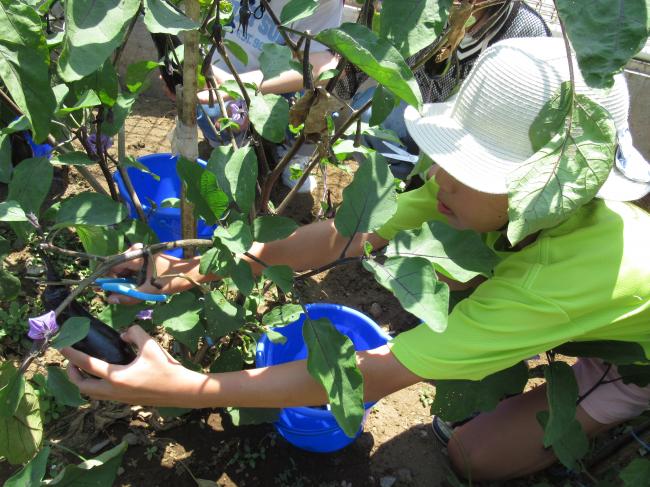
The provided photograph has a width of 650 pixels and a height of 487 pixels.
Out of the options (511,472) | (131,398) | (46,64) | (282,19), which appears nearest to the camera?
(46,64)

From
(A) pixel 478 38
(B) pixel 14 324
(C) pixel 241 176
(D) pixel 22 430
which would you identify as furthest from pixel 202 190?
(A) pixel 478 38

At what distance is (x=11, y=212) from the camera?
2.98ft

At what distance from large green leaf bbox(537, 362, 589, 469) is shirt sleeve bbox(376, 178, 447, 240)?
0.43 meters

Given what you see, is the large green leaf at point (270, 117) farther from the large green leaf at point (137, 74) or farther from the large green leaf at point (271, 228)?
the large green leaf at point (137, 74)

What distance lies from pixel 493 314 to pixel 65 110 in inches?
30.7

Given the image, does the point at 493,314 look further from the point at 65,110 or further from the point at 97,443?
the point at 97,443

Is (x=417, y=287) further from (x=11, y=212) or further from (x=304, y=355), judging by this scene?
(x=304, y=355)

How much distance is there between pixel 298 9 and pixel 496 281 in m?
0.61

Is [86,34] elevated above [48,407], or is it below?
above

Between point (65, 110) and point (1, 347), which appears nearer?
point (65, 110)

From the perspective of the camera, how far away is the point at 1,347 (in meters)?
1.60

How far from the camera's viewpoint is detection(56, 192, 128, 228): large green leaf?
38.4 inches

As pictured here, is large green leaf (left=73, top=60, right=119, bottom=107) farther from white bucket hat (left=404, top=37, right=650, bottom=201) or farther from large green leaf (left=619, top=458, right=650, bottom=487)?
large green leaf (left=619, top=458, right=650, bottom=487)

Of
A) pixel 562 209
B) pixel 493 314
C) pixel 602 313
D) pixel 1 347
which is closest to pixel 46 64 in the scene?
pixel 562 209
